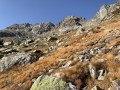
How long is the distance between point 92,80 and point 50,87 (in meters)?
2.91

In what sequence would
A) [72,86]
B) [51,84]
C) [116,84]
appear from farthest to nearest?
[51,84]
[72,86]
[116,84]

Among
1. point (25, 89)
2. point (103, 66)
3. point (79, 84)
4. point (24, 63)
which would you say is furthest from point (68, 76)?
point (24, 63)

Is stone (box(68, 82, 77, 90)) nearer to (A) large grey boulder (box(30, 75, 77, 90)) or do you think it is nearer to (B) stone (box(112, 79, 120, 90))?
(A) large grey boulder (box(30, 75, 77, 90))

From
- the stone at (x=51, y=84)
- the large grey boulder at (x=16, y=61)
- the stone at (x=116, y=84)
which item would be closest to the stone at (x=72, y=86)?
the stone at (x=51, y=84)

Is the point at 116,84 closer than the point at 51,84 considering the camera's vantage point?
Yes

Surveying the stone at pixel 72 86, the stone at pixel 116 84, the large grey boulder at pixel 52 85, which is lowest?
the stone at pixel 72 86

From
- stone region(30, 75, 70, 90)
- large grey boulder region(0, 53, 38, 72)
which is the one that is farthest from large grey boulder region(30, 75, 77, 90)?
large grey boulder region(0, 53, 38, 72)

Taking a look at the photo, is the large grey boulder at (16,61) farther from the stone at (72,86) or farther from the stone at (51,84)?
the stone at (72,86)

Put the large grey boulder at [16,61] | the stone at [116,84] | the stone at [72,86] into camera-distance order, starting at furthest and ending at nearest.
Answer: the large grey boulder at [16,61], the stone at [72,86], the stone at [116,84]

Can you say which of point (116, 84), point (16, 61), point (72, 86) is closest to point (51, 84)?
point (72, 86)

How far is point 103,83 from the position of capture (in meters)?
4.30

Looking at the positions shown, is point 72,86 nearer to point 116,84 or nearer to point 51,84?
point 51,84

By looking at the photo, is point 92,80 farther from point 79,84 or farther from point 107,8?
point 107,8

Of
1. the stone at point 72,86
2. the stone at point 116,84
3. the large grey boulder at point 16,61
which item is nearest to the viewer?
the stone at point 116,84
